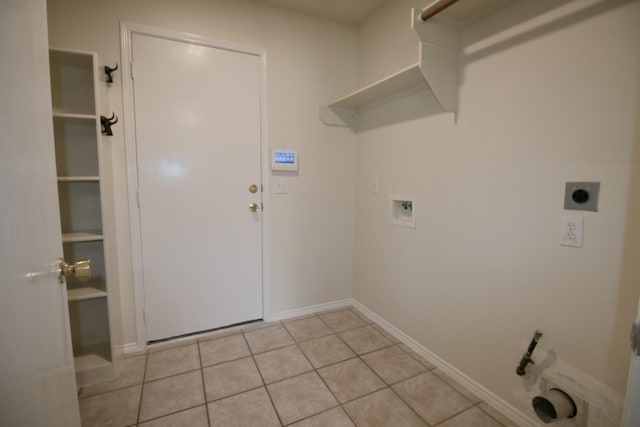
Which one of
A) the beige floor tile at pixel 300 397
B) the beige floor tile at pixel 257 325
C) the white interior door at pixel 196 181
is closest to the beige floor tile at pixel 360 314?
the beige floor tile at pixel 257 325

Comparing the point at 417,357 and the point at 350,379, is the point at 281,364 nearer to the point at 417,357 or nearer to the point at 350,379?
the point at 350,379

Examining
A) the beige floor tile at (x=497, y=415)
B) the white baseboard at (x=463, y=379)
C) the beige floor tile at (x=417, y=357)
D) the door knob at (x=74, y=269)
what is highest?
the door knob at (x=74, y=269)

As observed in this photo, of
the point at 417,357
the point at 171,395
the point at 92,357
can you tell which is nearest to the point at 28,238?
the point at 171,395

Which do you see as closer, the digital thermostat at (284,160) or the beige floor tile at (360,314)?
the digital thermostat at (284,160)

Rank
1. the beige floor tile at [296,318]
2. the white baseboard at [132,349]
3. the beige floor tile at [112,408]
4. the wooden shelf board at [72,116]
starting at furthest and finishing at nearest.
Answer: the beige floor tile at [296,318], the white baseboard at [132,349], the wooden shelf board at [72,116], the beige floor tile at [112,408]

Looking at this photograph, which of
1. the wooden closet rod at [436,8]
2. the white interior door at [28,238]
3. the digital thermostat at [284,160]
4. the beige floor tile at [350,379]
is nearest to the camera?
the white interior door at [28,238]

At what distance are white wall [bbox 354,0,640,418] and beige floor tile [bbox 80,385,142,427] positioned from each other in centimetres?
179

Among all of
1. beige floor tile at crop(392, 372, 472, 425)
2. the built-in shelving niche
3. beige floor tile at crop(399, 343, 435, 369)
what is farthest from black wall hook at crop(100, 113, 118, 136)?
beige floor tile at crop(399, 343, 435, 369)

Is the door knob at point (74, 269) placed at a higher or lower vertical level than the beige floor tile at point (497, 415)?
higher

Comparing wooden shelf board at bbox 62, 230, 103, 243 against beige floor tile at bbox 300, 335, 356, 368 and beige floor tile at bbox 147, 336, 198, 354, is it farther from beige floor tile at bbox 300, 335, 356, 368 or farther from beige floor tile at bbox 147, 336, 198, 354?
beige floor tile at bbox 300, 335, 356, 368

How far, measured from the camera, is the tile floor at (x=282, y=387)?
1497mm

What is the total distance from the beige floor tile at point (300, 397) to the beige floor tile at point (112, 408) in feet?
2.38

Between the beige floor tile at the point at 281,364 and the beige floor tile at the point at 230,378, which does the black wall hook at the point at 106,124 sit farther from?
the beige floor tile at the point at 281,364

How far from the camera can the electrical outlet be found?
1200 millimetres
